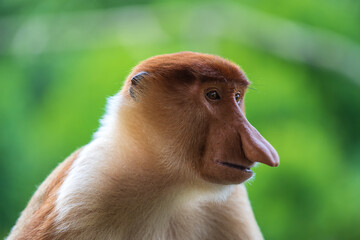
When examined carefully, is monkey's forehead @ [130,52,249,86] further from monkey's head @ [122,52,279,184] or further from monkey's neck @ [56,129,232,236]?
monkey's neck @ [56,129,232,236]

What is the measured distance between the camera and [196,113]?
2.34 meters

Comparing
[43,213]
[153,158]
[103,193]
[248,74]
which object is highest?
[248,74]

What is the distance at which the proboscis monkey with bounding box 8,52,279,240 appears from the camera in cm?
231

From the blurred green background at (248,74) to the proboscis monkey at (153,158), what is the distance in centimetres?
353

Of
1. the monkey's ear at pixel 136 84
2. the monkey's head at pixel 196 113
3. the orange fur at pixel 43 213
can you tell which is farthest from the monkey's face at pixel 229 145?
the orange fur at pixel 43 213

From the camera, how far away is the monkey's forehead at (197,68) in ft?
7.77

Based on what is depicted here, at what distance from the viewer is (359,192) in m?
6.50

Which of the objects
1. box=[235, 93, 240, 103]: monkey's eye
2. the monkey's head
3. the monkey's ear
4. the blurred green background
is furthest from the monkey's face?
the blurred green background

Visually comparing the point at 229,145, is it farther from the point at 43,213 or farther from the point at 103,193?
the point at 43,213

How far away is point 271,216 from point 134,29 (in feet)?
9.51

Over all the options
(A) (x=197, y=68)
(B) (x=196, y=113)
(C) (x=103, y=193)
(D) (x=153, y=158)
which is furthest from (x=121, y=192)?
(A) (x=197, y=68)

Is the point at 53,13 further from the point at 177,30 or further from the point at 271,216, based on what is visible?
the point at 271,216

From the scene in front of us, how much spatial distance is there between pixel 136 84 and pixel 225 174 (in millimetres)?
601

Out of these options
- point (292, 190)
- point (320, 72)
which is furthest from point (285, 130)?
point (320, 72)
